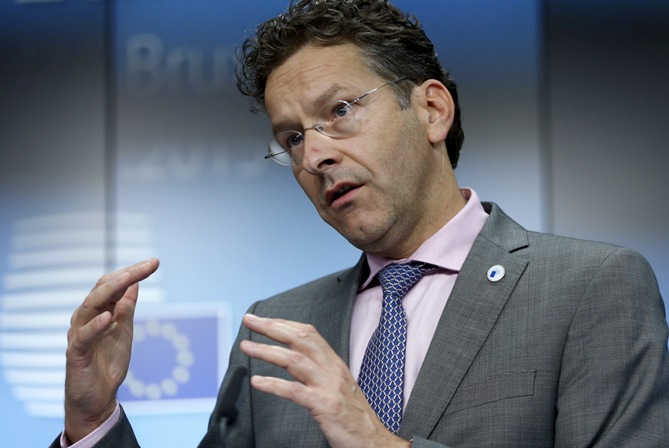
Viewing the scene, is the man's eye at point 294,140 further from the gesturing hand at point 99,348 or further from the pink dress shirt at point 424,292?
the gesturing hand at point 99,348

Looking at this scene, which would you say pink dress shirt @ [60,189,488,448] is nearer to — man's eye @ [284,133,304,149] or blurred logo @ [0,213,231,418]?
man's eye @ [284,133,304,149]

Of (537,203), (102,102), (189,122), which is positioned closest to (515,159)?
(537,203)

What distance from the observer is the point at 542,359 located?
170cm

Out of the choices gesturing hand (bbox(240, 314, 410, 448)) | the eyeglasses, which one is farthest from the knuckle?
the eyeglasses

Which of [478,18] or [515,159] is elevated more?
[478,18]

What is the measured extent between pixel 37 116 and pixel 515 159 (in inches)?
69.7

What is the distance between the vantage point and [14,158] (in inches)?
135

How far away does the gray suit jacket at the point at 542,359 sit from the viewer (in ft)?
5.27

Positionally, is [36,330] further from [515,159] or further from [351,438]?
[351,438]

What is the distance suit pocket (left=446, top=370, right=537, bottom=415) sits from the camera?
1680 millimetres

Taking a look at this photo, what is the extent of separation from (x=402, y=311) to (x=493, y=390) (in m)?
0.30

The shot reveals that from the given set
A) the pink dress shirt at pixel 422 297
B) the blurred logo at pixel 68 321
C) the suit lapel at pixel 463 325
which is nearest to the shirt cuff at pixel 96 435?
the pink dress shirt at pixel 422 297

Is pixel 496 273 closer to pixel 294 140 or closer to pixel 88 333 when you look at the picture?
pixel 294 140

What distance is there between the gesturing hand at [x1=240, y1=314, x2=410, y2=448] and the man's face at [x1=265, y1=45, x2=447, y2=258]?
1.71 ft
